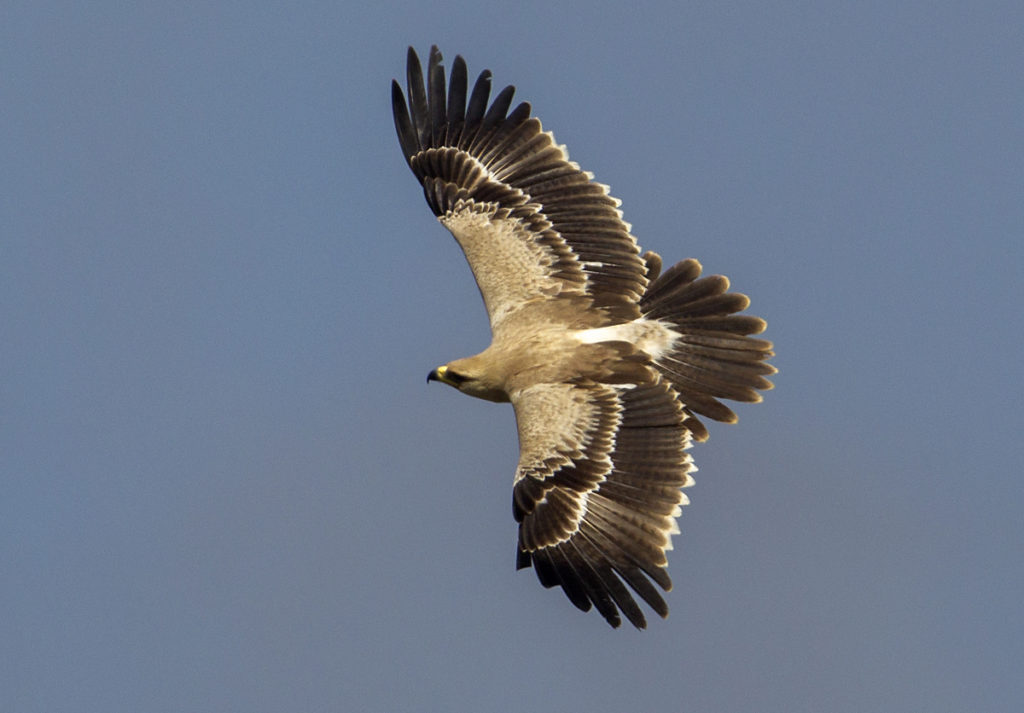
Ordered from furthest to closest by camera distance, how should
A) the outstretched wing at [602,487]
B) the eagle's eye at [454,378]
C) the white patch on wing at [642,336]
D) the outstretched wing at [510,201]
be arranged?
the outstretched wing at [510,201], the eagle's eye at [454,378], the white patch on wing at [642,336], the outstretched wing at [602,487]

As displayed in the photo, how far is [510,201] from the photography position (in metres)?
13.2

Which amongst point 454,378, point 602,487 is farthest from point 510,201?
point 602,487

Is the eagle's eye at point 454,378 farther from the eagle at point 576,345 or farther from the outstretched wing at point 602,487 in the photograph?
the outstretched wing at point 602,487

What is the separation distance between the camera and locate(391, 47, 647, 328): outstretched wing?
497 inches

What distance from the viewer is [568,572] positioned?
10992mm

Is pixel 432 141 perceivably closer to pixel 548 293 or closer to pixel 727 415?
pixel 548 293

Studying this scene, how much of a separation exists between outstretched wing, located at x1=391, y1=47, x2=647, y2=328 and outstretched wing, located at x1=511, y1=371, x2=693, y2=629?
95 centimetres

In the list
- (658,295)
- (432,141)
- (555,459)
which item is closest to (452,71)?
(432,141)

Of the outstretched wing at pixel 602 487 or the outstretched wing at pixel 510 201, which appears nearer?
the outstretched wing at pixel 602 487

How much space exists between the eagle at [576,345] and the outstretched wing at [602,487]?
0.03 ft

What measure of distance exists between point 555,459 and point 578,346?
39.6 inches

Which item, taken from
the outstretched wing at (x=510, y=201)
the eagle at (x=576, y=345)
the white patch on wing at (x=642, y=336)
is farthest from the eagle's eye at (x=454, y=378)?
the white patch on wing at (x=642, y=336)

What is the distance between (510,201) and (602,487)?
2940mm

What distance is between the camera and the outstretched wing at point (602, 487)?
35.7 ft
